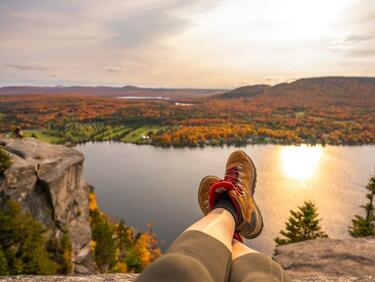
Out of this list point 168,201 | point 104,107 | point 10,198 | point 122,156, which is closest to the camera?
point 10,198

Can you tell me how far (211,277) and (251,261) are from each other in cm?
56

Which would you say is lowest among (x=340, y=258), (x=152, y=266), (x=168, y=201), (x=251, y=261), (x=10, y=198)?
(x=168, y=201)

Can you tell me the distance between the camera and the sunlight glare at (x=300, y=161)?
234 feet

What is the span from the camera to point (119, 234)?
3794 cm

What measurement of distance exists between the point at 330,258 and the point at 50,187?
66.0 ft

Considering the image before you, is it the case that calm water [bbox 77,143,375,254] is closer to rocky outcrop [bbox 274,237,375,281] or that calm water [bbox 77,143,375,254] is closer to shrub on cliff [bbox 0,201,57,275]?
shrub on cliff [bbox 0,201,57,275]

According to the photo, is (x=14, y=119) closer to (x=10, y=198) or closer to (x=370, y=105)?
(x=10, y=198)

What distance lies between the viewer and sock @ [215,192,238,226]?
3.74 metres

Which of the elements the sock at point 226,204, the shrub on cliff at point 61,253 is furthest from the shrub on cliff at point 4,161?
the sock at point 226,204

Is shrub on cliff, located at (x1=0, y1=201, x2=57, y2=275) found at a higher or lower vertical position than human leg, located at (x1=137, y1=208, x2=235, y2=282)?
lower

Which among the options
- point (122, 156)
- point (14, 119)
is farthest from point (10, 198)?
point (14, 119)

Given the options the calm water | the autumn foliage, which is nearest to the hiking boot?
the calm water

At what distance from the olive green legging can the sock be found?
115cm

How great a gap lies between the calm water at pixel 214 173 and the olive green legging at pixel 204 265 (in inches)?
1628
